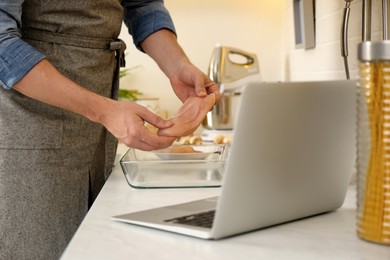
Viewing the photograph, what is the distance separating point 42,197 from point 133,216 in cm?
48

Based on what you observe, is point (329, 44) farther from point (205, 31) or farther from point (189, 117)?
point (205, 31)

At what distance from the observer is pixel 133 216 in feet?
Result: 3.05

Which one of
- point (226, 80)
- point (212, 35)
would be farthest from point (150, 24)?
point (212, 35)

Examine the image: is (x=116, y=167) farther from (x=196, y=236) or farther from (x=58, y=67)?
(x=196, y=236)

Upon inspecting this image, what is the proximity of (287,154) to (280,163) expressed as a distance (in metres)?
0.01

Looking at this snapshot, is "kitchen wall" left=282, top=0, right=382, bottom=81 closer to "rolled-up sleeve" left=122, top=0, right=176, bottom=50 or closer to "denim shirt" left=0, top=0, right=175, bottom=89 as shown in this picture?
"rolled-up sleeve" left=122, top=0, right=176, bottom=50

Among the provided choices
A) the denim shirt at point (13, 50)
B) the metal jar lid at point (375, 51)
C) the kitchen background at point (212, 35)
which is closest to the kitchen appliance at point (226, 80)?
the kitchen background at point (212, 35)

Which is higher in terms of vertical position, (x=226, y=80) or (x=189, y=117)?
(x=189, y=117)

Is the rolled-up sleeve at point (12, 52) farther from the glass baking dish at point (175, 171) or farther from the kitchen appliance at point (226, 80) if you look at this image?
the kitchen appliance at point (226, 80)

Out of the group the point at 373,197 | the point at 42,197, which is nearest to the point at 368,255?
the point at 373,197

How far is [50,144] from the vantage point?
4.49 feet

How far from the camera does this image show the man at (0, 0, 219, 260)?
123cm

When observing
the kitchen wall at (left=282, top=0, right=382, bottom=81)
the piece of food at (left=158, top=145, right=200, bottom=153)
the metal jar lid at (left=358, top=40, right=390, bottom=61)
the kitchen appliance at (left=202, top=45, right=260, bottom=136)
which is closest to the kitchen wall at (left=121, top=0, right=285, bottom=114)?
the kitchen appliance at (left=202, top=45, right=260, bottom=136)

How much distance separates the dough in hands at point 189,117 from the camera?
121 cm
